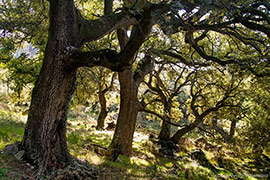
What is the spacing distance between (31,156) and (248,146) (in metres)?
12.3

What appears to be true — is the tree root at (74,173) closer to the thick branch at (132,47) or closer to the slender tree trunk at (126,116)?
the thick branch at (132,47)

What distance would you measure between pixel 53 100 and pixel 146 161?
6218mm

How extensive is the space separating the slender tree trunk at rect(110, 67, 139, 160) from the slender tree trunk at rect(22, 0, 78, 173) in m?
3.62

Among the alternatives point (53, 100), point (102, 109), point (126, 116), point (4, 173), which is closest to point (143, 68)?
point (126, 116)

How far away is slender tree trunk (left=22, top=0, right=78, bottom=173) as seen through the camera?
4.26 metres

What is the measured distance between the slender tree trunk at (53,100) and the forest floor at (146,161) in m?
0.39

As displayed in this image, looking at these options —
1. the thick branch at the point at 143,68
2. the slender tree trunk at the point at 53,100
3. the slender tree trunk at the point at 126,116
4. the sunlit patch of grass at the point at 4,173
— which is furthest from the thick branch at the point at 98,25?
the thick branch at the point at 143,68

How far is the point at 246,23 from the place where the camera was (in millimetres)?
4832

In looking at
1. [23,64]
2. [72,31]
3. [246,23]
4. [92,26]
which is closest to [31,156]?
[72,31]

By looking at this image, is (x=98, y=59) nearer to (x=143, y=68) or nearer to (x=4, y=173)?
(x=4, y=173)

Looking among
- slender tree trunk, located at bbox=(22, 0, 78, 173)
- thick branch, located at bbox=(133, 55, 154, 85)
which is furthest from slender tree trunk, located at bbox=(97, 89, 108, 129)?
slender tree trunk, located at bbox=(22, 0, 78, 173)

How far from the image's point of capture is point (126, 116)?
8383 mm

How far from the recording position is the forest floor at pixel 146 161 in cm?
536

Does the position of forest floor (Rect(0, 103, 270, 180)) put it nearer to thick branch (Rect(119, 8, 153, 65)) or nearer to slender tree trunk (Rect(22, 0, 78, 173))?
slender tree trunk (Rect(22, 0, 78, 173))
